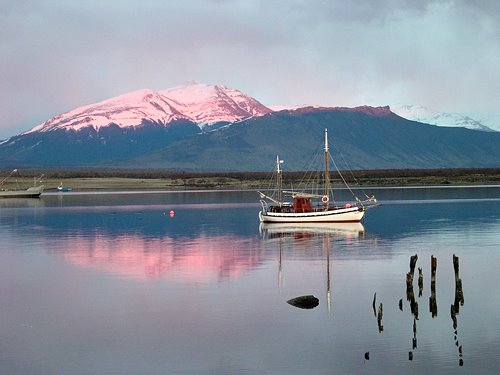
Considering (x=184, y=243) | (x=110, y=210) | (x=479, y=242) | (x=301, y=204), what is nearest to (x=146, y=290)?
(x=184, y=243)

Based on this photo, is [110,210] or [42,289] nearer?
[42,289]

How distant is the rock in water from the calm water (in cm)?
40

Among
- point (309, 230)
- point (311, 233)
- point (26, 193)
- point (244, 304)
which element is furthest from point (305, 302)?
point (26, 193)

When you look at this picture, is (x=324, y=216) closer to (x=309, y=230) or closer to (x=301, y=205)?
(x=301, y=205)

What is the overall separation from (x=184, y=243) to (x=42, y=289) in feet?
62.1

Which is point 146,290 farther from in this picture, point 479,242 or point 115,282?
point 479,242

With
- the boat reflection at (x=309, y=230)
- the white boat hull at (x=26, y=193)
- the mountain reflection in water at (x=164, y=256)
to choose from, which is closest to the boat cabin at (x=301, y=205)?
the boat reflection at (x=309, y=230)

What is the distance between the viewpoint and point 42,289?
35.8m

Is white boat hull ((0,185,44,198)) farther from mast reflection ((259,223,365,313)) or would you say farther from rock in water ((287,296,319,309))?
rock in water ((287,296,319,309))

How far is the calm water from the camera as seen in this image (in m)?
23.4

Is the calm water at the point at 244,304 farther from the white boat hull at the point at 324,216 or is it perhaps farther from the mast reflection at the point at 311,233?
the white boat hull at the point at 324,216

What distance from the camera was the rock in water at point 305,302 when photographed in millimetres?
30434

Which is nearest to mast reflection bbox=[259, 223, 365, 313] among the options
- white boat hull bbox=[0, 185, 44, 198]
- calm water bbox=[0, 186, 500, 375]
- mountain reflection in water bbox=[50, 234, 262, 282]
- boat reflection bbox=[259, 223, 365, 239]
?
boat reflection bbox=[259, 223, 365, 239]

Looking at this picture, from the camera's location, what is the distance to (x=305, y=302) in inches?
1208
